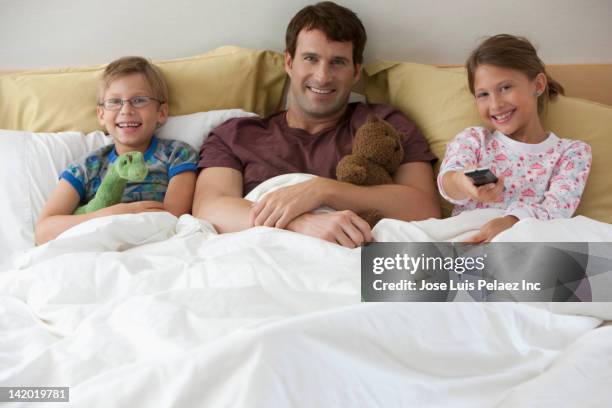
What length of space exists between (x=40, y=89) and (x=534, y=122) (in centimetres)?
144

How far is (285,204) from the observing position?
1.43 m

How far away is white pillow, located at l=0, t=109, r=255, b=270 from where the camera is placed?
5.41ft

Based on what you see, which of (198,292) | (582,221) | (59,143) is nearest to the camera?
(198,292)

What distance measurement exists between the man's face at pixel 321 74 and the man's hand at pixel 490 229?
648mm

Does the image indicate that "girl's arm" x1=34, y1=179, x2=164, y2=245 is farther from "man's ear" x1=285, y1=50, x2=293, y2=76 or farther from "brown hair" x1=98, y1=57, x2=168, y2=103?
"man's ear" x1=285, y1=50, x2=293, y2=76

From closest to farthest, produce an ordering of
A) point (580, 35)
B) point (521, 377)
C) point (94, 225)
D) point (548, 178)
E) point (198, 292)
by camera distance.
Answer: point (521, 377), point (198, 292), point (94, 225), point (548, 178), point (580, 35)

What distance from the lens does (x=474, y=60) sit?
1.64 m

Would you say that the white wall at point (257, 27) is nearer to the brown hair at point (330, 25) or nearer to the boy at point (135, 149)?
the brown hair at point (330, 25)

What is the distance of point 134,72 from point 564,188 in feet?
3.94

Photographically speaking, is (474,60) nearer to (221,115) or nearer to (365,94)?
(365,94)

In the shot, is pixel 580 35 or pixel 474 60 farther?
pixel 580 35

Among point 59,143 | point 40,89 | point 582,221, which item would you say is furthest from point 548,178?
point 40,89

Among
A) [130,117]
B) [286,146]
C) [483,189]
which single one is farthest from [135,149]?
[483,189]

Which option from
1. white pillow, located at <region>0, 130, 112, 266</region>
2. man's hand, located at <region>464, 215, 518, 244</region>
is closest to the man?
man's hand, located at <region>464, 215, 518, 244</region>
